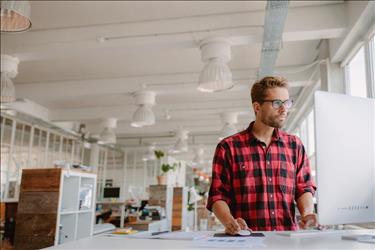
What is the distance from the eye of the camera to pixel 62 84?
750cm

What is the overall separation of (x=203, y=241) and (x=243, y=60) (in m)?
5.39

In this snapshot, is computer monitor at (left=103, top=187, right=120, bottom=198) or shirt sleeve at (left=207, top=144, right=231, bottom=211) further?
computer monitor at (left=103, top=187, right=120, bottom=198)

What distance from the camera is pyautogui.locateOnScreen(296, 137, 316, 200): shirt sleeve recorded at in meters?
2.06

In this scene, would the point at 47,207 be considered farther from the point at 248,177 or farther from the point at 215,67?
the point at 248,177

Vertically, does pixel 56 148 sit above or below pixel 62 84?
below

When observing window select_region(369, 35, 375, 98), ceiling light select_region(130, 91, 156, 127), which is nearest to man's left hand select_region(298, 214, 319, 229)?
window select_region(369, 35, 375, 98)

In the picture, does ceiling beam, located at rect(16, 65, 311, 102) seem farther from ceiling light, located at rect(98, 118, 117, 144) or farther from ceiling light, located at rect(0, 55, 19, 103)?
ceiling light, located at rect(0, 55, 19, 103)

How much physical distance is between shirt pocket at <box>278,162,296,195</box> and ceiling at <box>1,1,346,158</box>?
9.15 feet

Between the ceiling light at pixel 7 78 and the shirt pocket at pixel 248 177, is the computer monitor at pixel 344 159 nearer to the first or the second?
the shirt pocket at pixel 248 177

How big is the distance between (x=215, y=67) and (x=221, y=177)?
2.45m

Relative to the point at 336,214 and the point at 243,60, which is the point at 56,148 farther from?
the point at 336,214

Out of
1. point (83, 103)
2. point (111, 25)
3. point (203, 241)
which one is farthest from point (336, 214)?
point (83, 103)

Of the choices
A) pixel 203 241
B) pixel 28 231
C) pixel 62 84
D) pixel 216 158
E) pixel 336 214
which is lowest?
pixel 28 231

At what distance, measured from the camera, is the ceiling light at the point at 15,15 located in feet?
9.39
